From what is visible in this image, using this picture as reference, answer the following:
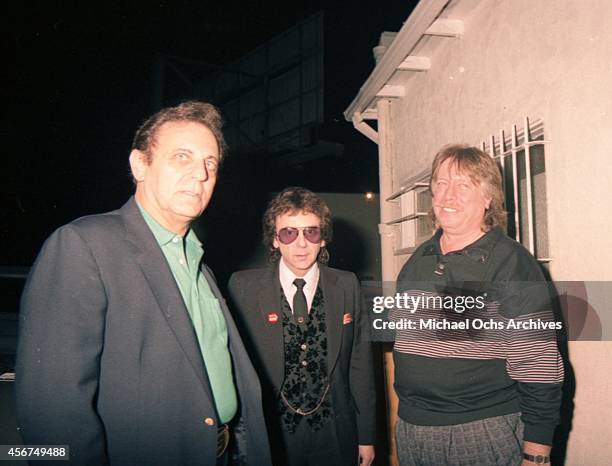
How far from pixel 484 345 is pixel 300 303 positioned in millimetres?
A: 1177

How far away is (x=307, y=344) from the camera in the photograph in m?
2.53

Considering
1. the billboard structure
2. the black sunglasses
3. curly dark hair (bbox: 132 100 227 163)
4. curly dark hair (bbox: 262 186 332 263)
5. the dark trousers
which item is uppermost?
the billboard structure

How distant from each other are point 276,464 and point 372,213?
11.5 meters

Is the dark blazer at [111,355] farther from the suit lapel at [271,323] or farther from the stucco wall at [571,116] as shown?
the stucco wall at [571,116]

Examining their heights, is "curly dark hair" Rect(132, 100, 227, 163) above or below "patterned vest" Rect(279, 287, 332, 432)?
above

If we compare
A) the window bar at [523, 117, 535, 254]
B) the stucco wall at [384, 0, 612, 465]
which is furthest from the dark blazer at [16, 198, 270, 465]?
the window bar at [523, 117, 535, 254]

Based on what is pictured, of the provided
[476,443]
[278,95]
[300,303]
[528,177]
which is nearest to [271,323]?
[300,303]

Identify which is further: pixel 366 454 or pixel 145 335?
pixel 366 454

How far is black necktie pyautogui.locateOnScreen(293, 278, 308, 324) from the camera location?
258cm

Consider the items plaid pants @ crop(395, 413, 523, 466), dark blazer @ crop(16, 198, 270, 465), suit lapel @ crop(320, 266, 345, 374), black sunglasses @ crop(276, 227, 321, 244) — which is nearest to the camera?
dark blazer @ crop(16, 198, 270, 465)

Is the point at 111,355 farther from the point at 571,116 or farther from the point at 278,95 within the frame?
the point at 278,95

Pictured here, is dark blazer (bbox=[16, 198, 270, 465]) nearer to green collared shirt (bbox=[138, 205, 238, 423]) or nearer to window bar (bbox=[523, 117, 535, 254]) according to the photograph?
green collared shirt (bbox=[138, 205, 238, 423])

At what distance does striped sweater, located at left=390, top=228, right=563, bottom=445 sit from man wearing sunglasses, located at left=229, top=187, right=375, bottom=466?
55 centimetres

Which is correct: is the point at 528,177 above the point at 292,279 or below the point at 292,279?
above
